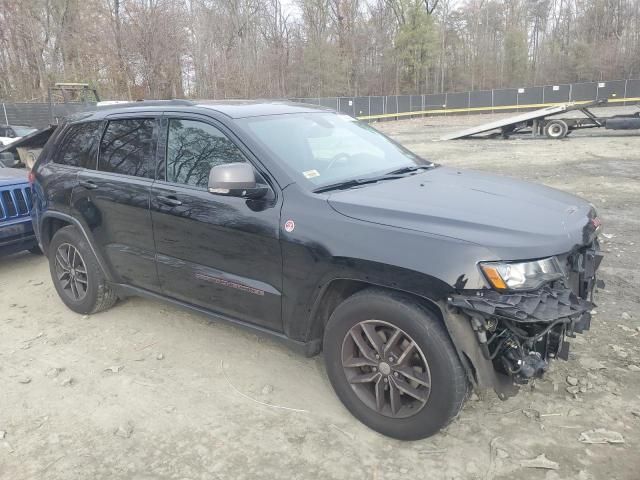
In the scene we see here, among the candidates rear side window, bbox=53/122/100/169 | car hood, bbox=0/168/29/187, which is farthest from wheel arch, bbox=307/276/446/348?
car hood, bbox=0/168/29/187

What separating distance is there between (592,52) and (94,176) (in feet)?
189

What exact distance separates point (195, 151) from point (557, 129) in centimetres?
1780

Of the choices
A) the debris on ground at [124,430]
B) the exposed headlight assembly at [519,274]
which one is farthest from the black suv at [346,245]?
the debris on ground at [124,430]

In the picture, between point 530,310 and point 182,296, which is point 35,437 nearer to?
point 182,296

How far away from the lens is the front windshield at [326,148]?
10.9ft

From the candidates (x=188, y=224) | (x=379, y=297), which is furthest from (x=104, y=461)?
(x=379, y=297)

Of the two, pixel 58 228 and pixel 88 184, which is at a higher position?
pixel 88 184

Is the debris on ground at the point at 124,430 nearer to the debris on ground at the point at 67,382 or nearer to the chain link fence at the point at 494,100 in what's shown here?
the debris on ground at the point at 67,382

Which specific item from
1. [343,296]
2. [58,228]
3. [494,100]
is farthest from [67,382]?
[494,100]

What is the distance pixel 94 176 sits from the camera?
13.9ft

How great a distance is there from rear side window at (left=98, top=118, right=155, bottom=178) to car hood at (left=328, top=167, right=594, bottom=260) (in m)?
1.66

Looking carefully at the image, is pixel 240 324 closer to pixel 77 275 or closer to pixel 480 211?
pixel 480 211

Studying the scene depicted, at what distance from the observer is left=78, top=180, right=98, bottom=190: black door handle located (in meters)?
4.20

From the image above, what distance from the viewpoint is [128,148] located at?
406 cm
